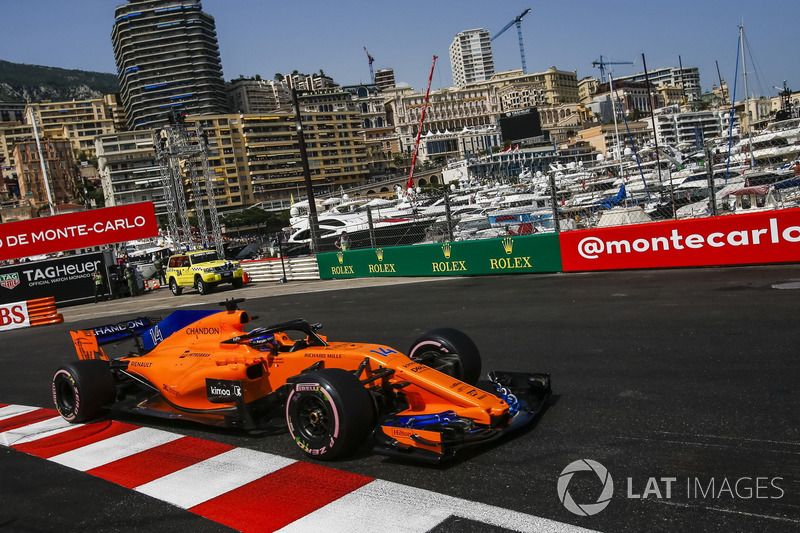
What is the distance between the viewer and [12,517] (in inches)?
194

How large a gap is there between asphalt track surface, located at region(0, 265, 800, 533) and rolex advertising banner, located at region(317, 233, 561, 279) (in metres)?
4.85

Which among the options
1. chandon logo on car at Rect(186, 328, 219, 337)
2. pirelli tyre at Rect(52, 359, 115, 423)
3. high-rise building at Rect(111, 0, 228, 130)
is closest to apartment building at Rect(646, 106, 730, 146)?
high-rise building at Rect(111, 0, 228, 130)

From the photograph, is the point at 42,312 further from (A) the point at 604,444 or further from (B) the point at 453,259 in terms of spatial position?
(A) the point at 604,444

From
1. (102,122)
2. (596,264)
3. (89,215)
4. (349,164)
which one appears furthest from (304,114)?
(596,264)

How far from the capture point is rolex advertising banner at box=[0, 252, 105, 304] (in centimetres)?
2598

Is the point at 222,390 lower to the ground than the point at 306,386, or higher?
lower

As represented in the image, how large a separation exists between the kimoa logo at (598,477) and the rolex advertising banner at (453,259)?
35.7 feet

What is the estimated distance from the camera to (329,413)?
5102mm

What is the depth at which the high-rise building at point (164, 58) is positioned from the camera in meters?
171

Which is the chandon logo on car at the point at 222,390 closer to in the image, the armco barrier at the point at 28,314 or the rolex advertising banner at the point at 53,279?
the armco barrier at the point at 28,314

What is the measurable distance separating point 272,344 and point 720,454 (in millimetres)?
3787

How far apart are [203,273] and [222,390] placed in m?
18.2

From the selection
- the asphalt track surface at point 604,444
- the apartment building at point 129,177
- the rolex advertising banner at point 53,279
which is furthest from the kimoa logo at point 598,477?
the apartment building at point 129,177

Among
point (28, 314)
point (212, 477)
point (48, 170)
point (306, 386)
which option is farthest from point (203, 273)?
point (48, 170)
